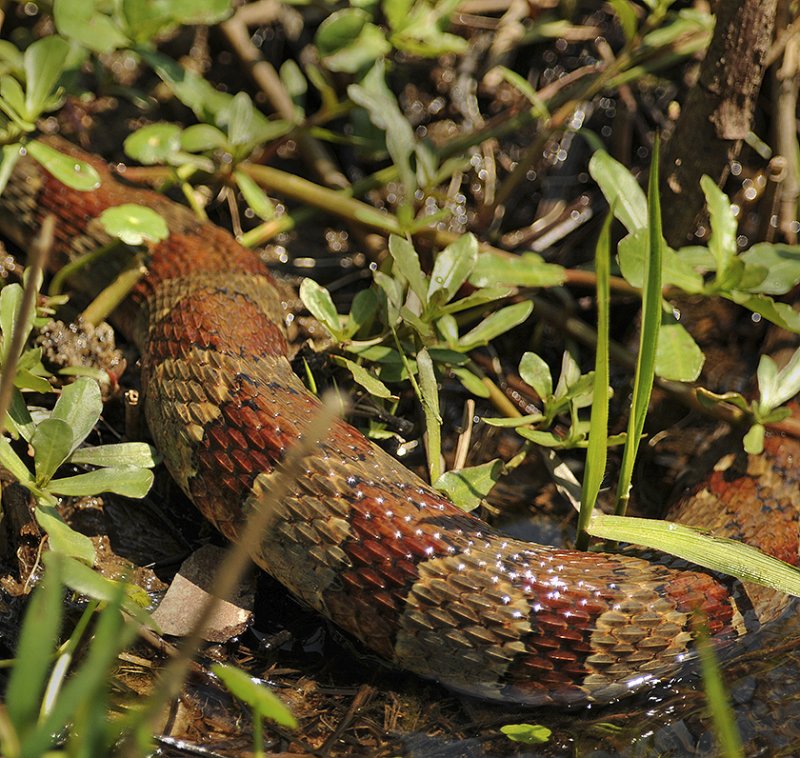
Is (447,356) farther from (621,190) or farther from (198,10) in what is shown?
(198,10)

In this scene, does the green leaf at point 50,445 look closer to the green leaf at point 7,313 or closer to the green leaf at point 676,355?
the green leaf at point 7,313

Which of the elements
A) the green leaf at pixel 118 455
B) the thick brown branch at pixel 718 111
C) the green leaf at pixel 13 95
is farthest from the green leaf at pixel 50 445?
the thick brown branch at pixel 718 111

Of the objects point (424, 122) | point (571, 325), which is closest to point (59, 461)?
point (571, 325)

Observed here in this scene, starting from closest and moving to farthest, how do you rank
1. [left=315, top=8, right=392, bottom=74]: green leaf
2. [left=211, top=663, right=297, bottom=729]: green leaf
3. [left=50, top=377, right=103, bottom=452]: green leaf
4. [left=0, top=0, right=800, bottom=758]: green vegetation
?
1. [left=211, top=663, right=297, bottom=729]: green leaf
2. [left=0, top=0, right=800, bottom=758]: green vegetation
3. [left=50, top=377, right=103, bottom=452]: green leaf
4. [left=315, top=8, right=392, bottom=74]: green leaf

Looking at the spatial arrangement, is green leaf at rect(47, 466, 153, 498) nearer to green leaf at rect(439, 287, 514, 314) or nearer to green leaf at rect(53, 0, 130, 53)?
green leaf at rect(439, 287, 514, 314)

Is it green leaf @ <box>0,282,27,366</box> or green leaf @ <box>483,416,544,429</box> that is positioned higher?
green leaf @ <box>483,416,544,429</box>

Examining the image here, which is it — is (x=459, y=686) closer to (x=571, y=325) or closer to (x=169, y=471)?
Answer: (x=169, y=471)

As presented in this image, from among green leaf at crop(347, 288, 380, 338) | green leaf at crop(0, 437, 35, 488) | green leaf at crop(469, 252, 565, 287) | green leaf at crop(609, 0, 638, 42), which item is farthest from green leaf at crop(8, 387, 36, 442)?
green leaf at crop(609, 0, 638, 42)

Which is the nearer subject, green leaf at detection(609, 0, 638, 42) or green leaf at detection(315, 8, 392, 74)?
green leaf at detection(609, 0, 638, 42)
